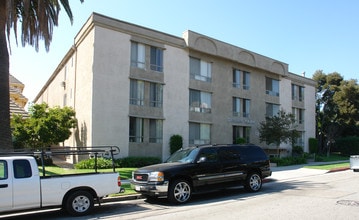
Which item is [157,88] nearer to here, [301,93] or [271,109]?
[271,109]

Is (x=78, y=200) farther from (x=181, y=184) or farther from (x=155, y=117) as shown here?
(x=155, y=117)

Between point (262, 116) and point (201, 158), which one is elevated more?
point (262, 116)

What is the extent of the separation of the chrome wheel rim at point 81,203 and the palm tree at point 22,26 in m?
7.13

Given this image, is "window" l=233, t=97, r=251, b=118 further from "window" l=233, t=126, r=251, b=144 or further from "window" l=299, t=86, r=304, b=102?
"window" l=299, t=86, r=304, b=102

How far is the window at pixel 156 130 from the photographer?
25.1 metres

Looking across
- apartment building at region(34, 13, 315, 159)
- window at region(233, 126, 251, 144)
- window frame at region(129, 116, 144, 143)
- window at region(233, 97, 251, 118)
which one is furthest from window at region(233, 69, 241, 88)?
window frame at region(129, 116, 144, 143)

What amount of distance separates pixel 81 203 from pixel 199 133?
19.9 meters

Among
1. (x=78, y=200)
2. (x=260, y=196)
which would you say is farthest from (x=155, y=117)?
(x=78, y=200)

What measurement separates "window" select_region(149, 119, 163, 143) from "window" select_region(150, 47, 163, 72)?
406 cm

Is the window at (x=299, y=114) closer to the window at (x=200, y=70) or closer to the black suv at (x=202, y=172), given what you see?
the window at (x=200, y=70)

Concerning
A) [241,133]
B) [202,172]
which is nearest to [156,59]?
[241,133]

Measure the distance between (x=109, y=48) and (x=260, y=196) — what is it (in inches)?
625

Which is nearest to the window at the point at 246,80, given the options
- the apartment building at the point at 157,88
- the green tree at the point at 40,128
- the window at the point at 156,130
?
the apartment building at the point at 157,88

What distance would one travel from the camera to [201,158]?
11.4m
